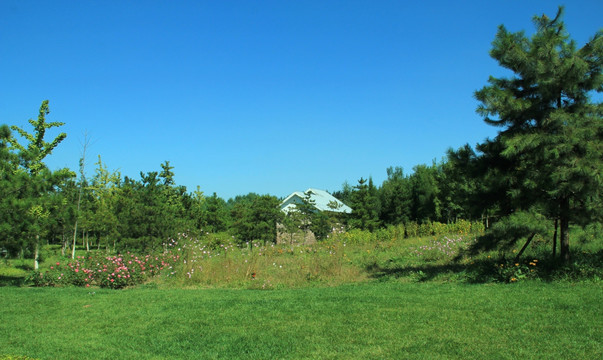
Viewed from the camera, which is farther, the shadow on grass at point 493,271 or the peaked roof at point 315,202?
the peaked roof at point 315,202

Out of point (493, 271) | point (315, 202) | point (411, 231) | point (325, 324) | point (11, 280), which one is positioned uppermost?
point (315, 202)

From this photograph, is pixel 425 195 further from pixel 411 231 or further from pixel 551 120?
pixel 551 120

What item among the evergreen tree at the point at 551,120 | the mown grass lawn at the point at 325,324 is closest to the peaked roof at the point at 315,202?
the evergreen tree at the point at 551,120

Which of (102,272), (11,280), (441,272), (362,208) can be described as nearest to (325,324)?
(441,272)

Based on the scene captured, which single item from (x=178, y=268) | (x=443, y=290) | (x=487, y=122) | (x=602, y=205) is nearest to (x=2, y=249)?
(x=178, y=268)

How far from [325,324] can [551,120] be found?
5.85m

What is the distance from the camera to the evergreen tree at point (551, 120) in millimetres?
8008

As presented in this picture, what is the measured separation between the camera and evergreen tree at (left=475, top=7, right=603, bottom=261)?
26.3 ft

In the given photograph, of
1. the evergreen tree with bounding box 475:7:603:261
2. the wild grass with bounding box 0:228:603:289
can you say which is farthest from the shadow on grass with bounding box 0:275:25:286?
the evergreen tree with bounding box 475:7:603:261

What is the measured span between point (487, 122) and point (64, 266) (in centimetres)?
1117

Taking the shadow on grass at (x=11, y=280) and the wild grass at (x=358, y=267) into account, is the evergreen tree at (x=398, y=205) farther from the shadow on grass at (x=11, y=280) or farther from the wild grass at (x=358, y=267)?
the shadow on grass at (x=11, y=280)

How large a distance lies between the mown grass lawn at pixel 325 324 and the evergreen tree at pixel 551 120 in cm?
168

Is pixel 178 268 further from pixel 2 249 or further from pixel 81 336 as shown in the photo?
pixel 81 336

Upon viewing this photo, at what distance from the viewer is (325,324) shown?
5.98m
